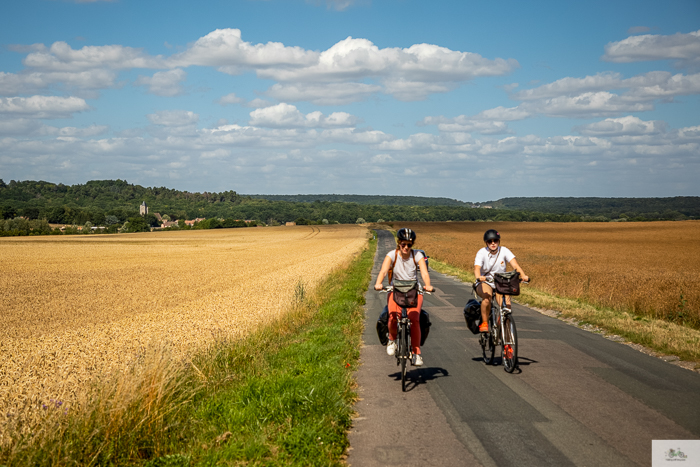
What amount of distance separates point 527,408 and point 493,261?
2.69 meters

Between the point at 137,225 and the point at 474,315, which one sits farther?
the point at 137,225

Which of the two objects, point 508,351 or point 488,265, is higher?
point 488,265

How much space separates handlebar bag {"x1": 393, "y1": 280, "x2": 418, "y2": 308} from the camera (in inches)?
278

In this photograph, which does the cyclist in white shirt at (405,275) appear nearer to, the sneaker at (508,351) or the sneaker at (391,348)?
the sneaker at (391,348)

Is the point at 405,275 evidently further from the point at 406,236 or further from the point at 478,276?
the point at 478,276

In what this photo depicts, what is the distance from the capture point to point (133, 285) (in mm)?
26828

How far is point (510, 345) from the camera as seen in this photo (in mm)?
7859

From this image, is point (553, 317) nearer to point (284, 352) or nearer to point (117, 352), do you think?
point (284, 352)

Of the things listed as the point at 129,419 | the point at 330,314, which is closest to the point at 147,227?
the point at 330,314

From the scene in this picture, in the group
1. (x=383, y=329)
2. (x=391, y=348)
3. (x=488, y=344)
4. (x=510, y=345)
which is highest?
(x=383, y=329)

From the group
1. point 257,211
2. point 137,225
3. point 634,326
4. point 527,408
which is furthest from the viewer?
point 257,211

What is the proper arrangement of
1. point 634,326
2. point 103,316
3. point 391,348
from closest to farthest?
point 391,348
point 634,326
point 103,316

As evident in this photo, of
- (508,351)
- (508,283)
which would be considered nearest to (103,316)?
(508,351)

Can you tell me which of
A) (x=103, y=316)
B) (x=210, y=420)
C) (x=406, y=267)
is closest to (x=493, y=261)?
(x=406, y=267)
